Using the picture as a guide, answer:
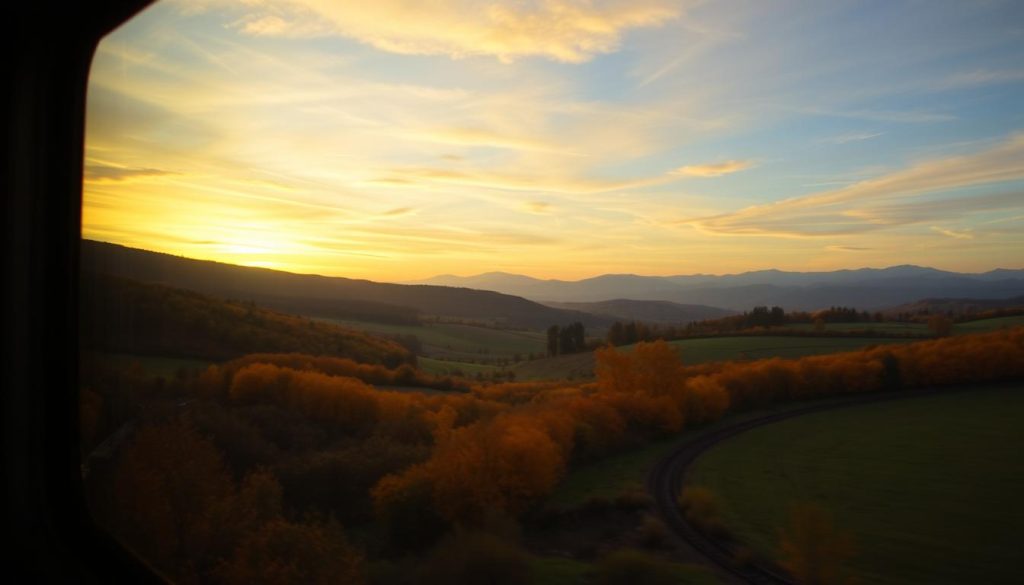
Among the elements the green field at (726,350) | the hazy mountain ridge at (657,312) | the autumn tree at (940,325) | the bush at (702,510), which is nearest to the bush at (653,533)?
the bush at (702,510)

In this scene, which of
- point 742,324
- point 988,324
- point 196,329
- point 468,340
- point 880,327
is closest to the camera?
point 988,324

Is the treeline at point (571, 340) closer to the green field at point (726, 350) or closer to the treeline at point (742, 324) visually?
the green field at point (726, 350)

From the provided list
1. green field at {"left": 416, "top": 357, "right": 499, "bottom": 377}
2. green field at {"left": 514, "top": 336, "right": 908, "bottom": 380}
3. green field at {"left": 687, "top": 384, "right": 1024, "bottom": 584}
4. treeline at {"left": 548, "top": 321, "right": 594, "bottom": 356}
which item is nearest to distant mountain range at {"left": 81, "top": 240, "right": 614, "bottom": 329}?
treeline at {"left": 548, "top": 321, "right": 594, "bottom": 356}

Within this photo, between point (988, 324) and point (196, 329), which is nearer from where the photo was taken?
point (988, 324)

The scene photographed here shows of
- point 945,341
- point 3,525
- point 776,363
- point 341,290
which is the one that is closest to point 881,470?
point 945,341

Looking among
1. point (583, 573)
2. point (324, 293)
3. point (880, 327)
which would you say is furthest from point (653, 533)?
point (880, 327)

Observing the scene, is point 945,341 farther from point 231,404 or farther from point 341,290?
point 231,404

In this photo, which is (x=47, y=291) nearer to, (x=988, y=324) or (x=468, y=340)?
(x=988, y=324)
